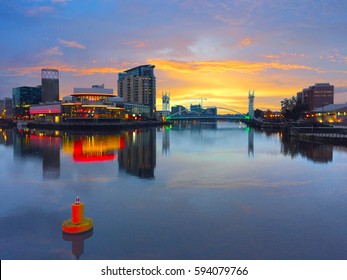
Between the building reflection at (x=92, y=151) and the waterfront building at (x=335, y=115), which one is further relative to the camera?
the waterfront building at (x=335, y=115)

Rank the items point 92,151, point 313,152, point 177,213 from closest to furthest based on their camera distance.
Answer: point 177,213
point 313,152
point 92,151

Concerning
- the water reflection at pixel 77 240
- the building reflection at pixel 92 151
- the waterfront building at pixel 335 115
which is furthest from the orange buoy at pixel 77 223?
the waterfront building at pixel 335 115

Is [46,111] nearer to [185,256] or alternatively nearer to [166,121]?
[166,121]

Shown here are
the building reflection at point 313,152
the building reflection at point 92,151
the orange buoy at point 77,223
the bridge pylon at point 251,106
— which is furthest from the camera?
the bridge pylon at point 251,106

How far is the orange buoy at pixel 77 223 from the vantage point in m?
9.42

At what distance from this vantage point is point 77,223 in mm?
9594

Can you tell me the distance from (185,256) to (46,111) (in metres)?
127

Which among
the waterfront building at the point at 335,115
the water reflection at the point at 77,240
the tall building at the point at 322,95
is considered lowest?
the water reflection at the point at 77,240

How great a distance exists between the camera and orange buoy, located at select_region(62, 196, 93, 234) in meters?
9.42

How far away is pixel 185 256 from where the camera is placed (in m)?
7.98

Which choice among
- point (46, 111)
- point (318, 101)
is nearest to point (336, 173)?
point (46, 111)

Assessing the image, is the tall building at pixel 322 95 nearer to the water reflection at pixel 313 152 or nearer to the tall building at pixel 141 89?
the tall building at pixel 141 89

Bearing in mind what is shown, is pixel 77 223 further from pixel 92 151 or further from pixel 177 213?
pixel 92 151

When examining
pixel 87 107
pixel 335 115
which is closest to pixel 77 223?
pixel 335 115
